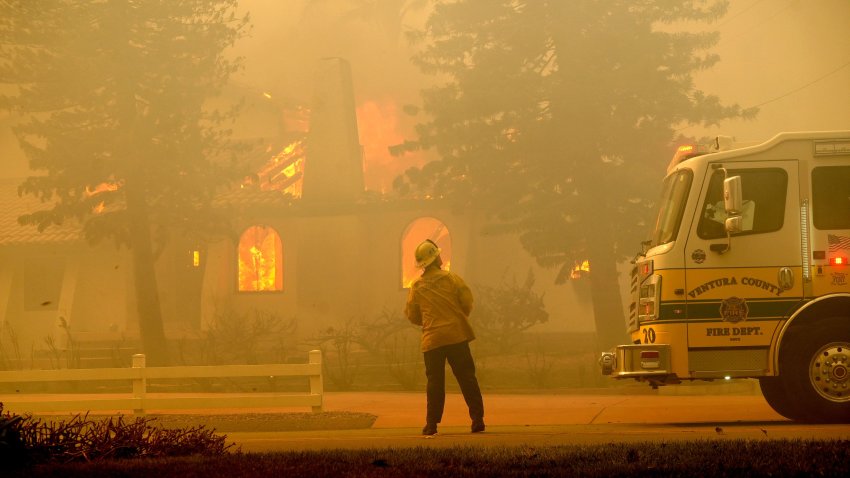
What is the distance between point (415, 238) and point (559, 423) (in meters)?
19.4

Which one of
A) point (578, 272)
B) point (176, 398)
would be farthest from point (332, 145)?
point (176, 398)

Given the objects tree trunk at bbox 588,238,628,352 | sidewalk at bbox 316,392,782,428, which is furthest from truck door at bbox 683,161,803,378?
tree trunk at bbox 588,238,628,352

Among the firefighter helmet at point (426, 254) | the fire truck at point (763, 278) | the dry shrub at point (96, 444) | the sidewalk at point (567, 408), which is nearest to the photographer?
the dry shrub at point (96, 444)

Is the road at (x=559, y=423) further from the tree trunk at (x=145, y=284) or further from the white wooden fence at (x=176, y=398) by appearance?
the tree trunk at (x=145, y=284)

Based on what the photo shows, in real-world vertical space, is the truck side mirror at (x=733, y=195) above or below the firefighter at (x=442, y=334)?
above

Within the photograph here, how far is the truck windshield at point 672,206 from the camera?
38.5 ft


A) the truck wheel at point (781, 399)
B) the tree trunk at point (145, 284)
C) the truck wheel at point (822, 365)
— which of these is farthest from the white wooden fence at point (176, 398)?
the tree trunk at point (145, 284)

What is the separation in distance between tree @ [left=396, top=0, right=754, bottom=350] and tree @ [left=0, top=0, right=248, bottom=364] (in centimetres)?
689

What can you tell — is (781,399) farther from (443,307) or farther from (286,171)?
(286,171)

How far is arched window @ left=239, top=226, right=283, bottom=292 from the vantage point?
32.3 meters

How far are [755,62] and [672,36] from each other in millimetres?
17941

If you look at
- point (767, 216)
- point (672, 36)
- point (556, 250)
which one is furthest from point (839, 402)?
point (672, 36)

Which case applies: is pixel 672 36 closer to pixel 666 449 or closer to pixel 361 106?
pixel 361 106

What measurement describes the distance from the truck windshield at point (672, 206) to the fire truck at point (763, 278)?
0.05 m
